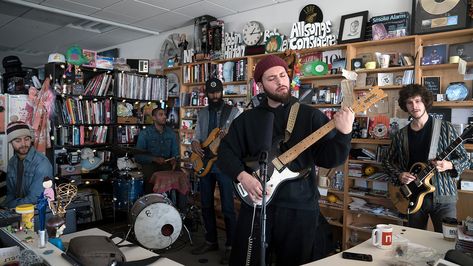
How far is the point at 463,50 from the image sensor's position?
120 inches

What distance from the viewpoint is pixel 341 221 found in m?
3.77

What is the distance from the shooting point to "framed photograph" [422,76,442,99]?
3.21 metres

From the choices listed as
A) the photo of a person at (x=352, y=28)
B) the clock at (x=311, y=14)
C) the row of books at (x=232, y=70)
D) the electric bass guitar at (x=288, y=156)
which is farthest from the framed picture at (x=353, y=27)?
the electric bass guitar at (x=288, y=156)

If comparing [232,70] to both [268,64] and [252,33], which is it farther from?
[268,64]

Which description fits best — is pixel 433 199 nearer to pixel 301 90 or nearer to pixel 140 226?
pixel 301 90

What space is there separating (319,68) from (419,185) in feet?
5.83

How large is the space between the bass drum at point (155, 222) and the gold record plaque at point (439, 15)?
299 cm

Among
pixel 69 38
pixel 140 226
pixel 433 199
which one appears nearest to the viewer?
Result: pixel 433 199

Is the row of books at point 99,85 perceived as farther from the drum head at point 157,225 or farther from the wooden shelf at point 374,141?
the wooden shelf at point 374,141

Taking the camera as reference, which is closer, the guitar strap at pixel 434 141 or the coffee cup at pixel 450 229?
the coffee cup at pixel 450 229

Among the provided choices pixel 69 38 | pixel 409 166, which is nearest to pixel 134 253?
pixel 409 166

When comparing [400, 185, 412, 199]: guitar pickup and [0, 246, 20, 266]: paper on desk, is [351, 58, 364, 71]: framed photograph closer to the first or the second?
[400, 185, 412, 199]: guitar pickup

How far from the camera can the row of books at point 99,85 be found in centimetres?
Result: 478

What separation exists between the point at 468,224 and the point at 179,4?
4067 mm
